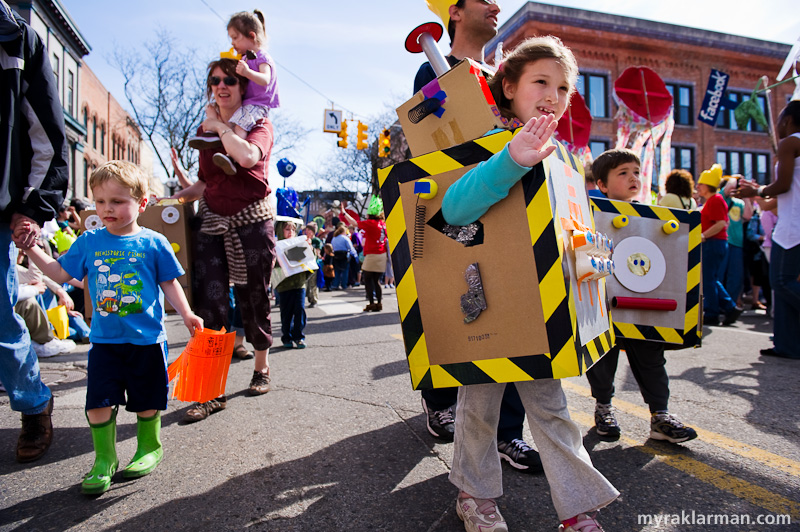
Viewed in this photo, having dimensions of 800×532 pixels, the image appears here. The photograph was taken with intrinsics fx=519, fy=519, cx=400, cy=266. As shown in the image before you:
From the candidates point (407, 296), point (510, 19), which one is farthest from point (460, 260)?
point (510, 19)

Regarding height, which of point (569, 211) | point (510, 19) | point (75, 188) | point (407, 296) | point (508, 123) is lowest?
point (407, 296)

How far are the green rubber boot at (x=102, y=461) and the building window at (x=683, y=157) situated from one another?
31.4 meters

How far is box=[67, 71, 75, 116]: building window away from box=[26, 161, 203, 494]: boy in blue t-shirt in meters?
32.5

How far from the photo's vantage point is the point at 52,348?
5277 mm

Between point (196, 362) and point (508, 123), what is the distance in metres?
1.91

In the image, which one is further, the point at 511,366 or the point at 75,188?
the point at 75,188

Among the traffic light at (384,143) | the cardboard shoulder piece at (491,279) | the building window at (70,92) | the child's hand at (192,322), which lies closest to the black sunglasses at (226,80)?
the child's hand at (192,322)

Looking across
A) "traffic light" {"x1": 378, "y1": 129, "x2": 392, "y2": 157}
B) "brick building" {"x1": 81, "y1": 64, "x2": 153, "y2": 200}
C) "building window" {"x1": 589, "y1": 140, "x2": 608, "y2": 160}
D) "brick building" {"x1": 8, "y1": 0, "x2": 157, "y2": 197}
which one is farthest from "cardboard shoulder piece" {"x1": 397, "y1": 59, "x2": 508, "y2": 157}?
"brick building" {"x1": 81, "y1": 64, "x2": 153, "y2": 200}

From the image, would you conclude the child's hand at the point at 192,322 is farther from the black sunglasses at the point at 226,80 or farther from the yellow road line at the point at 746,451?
the yellow road line at the point at 746,451

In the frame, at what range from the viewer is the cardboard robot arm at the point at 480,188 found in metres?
1.55

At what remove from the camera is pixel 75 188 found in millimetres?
28047

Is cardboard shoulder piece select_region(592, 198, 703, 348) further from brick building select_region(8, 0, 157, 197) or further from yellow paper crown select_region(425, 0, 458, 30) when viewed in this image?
brick building select_region(8, 0, 157, 197)

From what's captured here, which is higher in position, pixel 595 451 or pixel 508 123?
pixel 508 123

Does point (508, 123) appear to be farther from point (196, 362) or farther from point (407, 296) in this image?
point (196, 362)
